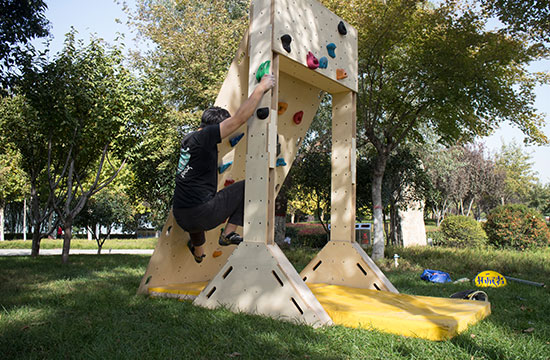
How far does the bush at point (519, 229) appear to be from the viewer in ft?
41.4

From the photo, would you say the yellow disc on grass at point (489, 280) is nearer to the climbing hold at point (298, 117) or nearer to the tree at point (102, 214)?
the climbing hold at point (298, 117)

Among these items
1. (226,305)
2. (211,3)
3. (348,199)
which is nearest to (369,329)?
(226,305)

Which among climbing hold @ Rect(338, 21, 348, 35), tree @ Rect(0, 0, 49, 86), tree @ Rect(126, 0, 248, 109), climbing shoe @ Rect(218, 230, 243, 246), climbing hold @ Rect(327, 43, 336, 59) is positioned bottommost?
climbing shoe @ Rect(218, 230, 243, 246)

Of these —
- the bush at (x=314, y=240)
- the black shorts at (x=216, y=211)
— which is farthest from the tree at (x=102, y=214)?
the black shorts at (x=216, y=211)

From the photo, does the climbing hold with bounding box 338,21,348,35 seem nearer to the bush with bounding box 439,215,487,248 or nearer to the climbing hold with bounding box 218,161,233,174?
the climbing hold with bounding box 218,161,233,174

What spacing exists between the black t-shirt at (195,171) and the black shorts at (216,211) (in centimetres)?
7

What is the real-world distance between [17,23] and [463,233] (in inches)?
526

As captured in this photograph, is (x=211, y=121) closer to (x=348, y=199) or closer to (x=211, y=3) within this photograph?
(x=348, y=199)

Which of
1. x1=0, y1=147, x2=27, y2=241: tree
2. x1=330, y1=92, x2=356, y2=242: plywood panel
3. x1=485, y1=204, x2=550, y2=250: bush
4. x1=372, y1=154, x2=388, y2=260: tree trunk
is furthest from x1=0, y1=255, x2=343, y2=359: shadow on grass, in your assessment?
x1=0, y1=147, x2=27, y2=241: tree

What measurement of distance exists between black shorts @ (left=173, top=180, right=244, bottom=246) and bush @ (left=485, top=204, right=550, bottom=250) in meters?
11.7

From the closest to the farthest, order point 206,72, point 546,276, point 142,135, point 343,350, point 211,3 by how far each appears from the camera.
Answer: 1. point 343,350
2. point 546,276
3. point 142,135
4. point 206,72
5. point 211,3

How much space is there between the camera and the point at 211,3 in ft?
51.1

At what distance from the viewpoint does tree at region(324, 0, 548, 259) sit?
9.05 m

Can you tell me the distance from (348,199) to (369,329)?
1.99 meters
